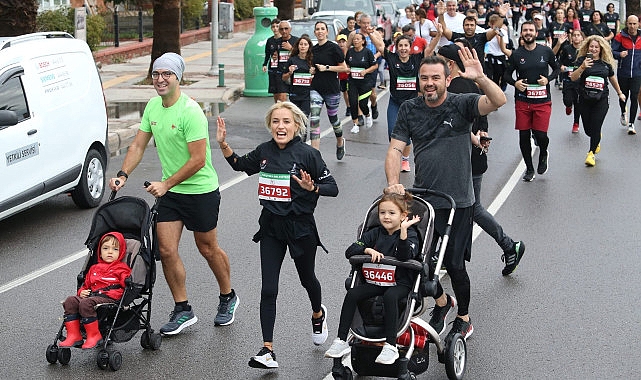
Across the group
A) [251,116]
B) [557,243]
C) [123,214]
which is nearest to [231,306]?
[123,214]

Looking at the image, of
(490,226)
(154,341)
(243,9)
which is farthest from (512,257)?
(243,9)

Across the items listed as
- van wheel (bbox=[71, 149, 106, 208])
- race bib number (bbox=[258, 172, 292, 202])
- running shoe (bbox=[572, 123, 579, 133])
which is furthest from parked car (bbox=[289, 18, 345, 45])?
race bib number (bbox=[258, 172, 292, 202])

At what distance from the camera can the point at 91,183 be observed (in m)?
12.3

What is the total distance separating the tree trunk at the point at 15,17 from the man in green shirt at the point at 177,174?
384 inches

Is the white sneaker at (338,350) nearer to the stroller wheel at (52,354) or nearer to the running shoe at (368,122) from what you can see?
the stroller wheel at (52,354)

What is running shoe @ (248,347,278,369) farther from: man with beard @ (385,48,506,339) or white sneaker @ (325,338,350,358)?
man with beard @ (385,48,506,339)

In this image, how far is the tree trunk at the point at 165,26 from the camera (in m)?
23.7

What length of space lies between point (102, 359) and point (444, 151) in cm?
262

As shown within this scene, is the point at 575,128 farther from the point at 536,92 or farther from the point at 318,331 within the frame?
the point at 318,331

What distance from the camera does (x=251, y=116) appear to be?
20.1 meters

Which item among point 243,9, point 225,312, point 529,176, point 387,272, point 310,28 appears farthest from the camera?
point 243,9

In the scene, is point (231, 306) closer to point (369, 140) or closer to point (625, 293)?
point (625, 293)

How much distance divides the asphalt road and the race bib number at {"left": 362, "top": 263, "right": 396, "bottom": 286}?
2.74 feet

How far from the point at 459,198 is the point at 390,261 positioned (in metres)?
1.00
